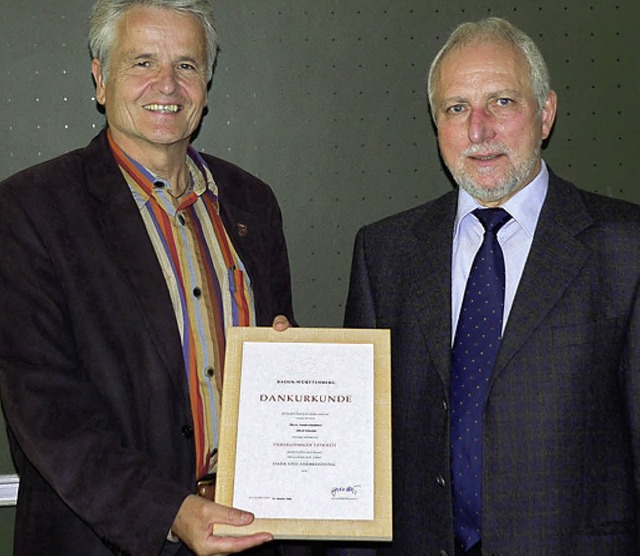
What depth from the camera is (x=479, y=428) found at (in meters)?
2.19

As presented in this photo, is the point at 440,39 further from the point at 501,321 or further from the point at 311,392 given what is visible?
the point at 311,392

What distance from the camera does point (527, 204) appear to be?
7.73 ft

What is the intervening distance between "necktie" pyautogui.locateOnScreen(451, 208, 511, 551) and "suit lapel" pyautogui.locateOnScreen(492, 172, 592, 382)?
6 cm

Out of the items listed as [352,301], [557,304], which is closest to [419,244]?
[352,301]

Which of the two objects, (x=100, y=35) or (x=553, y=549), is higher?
(x=100, y=35)

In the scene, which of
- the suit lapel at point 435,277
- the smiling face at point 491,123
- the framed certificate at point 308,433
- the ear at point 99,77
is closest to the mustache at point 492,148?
the smiling face at point 491,123

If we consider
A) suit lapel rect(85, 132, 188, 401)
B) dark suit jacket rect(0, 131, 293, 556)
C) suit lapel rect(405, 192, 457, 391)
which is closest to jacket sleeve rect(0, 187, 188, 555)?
dark suit jacket rect(0, 131, 293, 556)

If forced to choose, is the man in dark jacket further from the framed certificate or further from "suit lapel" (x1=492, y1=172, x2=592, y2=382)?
"suit lapel" (x1=492, y1=172, x2=592, y2=382)

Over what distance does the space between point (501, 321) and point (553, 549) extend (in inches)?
22.8

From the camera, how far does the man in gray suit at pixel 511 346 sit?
2160 millimetres

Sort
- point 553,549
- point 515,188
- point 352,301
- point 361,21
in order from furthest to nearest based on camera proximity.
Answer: point 361,21, point 352,301, point 515,188, point 553,549

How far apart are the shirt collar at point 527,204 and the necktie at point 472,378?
0.12 meters

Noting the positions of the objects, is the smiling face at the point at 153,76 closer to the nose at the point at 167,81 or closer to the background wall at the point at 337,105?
the nose at the point at 167,81
